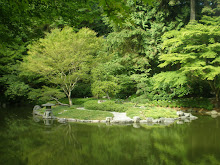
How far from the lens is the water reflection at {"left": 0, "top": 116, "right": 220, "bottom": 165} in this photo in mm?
4047

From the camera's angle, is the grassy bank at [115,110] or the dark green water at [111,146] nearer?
the dark green water at [111,146]

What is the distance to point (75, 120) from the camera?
8766 mm

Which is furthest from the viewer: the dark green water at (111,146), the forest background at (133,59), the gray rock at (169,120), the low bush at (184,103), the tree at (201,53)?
the low bush at (184,103)

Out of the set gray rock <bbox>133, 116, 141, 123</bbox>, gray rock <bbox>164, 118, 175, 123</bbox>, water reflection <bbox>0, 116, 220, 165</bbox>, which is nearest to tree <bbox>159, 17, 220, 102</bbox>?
gray rock <bbox>164, 118, 175, 123</bbox>

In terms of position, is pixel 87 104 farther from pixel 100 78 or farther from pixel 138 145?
pixel 138 145

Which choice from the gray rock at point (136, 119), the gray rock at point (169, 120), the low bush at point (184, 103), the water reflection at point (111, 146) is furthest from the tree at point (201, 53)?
the gray rock at point (136, 119)

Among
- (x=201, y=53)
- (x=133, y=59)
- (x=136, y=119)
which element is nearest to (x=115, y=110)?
(x=136, y=119)

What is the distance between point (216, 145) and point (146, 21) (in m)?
11.6

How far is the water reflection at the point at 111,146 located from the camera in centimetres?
405

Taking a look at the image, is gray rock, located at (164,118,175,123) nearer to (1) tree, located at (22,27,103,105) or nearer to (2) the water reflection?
(2) the water reflection

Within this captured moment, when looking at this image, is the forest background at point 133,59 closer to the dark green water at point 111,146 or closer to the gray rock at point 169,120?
the gray rock at point 169,120

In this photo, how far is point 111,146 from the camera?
5.00 meters

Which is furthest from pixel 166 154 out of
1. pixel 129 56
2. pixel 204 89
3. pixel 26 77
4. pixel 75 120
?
pixel 26 77

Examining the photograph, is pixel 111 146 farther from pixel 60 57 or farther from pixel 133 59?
pixel 133 59
